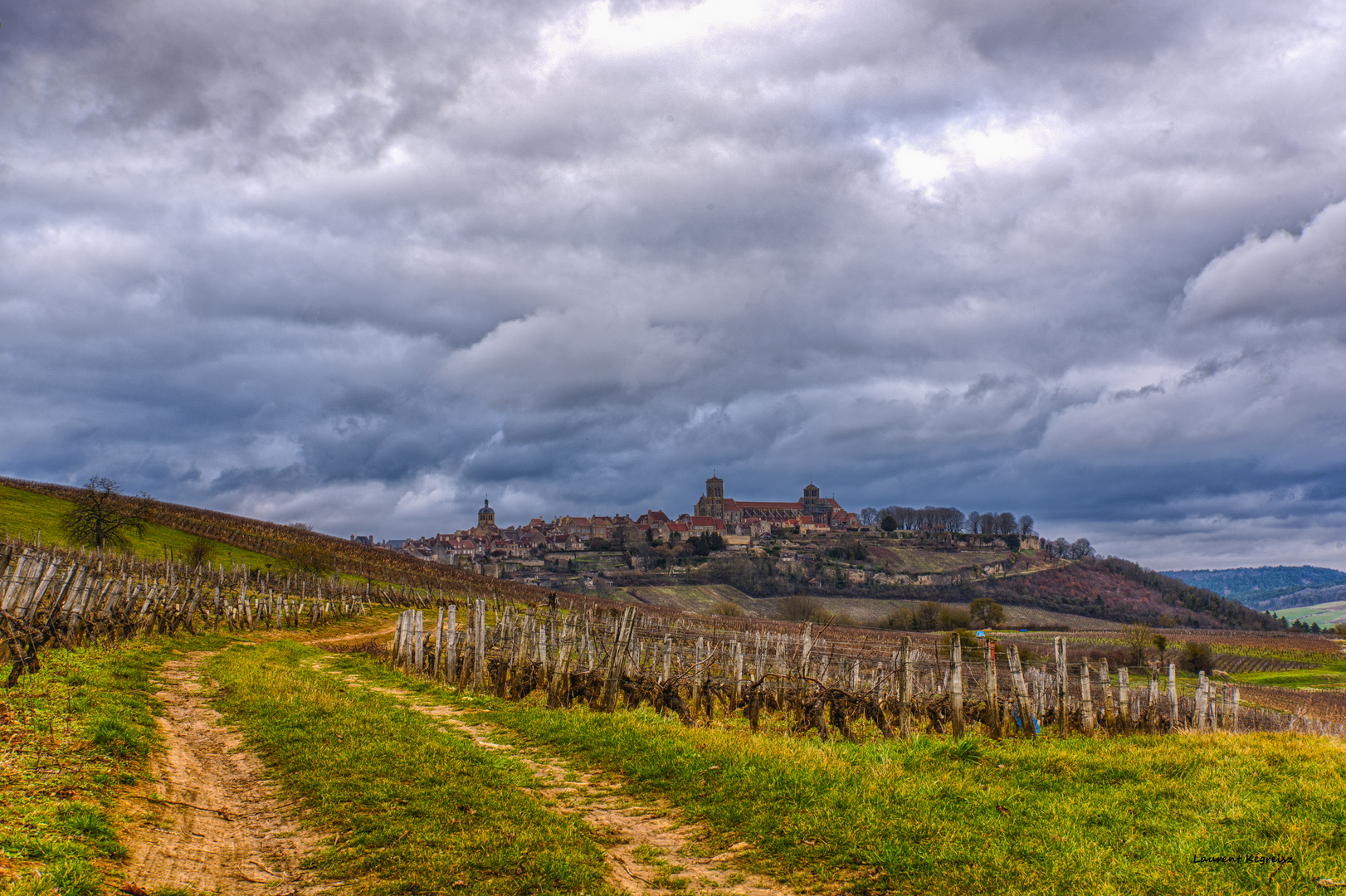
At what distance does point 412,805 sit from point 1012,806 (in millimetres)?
6501

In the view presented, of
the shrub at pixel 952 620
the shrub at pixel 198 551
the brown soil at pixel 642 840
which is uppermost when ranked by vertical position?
the brown soil at pixel 642 840

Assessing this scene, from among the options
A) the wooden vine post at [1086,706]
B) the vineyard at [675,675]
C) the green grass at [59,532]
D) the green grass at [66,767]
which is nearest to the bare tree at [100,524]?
the green grass at [59,532]

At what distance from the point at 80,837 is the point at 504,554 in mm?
190301

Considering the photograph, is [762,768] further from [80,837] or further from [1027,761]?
[80,837]

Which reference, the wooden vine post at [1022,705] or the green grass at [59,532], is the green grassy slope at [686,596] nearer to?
the green grass at [59,532]

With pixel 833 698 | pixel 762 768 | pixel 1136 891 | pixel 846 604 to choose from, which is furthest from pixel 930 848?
pixel 846 604

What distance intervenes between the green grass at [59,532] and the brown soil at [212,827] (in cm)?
5197

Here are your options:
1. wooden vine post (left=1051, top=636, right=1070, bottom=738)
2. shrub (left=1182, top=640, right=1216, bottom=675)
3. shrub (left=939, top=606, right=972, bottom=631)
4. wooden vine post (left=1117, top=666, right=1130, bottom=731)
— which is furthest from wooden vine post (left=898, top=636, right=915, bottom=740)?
shrub (left=939, top=606, right=972, bottom=631)

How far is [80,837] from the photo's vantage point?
22.4 feet

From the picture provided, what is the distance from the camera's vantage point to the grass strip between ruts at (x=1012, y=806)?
621cm

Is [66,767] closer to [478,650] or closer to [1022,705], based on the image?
[478,650]

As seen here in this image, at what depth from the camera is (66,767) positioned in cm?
867

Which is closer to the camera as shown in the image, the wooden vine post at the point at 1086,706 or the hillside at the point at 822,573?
the wooden vine post at the point at 1086,706

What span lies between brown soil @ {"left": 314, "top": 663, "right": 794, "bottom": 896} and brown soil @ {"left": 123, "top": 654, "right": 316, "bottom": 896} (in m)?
2.79
